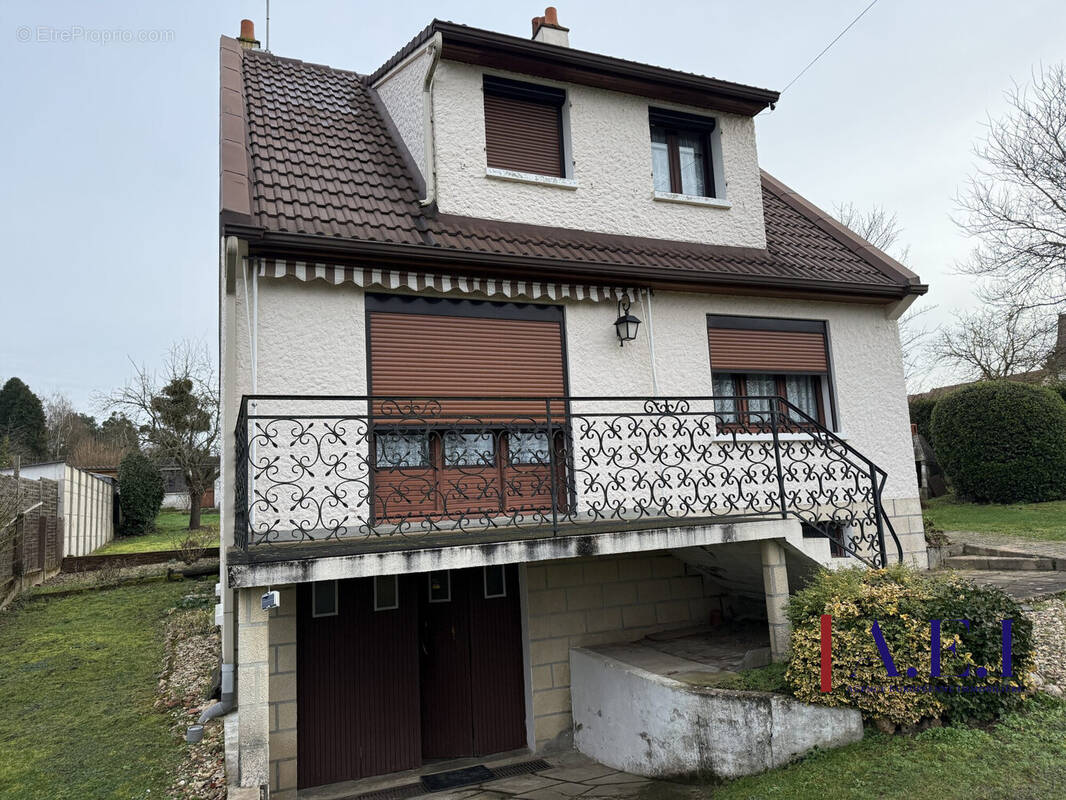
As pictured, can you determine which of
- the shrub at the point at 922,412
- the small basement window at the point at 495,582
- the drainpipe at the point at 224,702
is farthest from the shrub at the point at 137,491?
the shrub at the point at 922,412

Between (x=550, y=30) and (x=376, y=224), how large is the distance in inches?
204

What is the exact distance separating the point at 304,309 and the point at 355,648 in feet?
11.8

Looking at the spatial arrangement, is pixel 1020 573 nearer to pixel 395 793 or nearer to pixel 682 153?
pixel 682 153

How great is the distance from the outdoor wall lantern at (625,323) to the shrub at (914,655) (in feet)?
11.7

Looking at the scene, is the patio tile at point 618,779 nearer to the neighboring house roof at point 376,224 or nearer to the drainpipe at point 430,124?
the neighboring house roof at point 376,224

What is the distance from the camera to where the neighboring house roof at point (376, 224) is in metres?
6.79

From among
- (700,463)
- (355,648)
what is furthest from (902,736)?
(355,648)

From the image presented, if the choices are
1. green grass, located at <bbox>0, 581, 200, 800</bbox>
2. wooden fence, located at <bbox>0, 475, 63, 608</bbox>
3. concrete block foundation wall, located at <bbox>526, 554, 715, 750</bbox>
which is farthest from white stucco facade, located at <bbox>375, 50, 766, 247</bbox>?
wooden fence, located at <bbox>0, 475, 63, 608</bbox>

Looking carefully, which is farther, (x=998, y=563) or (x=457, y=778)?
(x=998, y=563)

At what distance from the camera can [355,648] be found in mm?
7203

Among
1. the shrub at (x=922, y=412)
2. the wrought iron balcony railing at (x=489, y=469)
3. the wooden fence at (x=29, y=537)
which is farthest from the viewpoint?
the shrub at (x=922, y=412)

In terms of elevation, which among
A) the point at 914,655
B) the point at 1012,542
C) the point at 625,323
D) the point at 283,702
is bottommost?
the point at 283,702

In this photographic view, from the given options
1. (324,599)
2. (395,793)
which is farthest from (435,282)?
(395,793)

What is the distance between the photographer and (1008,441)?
14.5 meters
